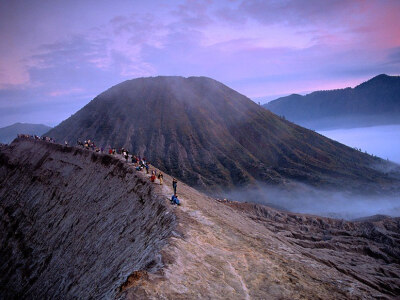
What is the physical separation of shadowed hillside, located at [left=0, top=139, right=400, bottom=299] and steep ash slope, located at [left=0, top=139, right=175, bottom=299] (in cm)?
16

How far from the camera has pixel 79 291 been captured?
20.5 metres

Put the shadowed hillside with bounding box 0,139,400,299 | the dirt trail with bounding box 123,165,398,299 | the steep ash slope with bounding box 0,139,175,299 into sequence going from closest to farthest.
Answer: the dirt trail with bounding box 123,165,398,299, the shadowed hillside with bounding box 0,139,400,299, the steep ash slope with bounding box 0,139,175,299

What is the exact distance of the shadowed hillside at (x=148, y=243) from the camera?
14.4 metres

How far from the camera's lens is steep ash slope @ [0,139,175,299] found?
19.2 meters

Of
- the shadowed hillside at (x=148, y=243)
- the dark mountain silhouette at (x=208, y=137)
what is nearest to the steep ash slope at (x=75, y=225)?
the shadowed hillside at (x=148, y=243)

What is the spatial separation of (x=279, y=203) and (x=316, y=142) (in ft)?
186

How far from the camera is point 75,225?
3161 centimetres

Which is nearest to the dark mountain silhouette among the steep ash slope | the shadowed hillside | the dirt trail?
the shadowed hillside

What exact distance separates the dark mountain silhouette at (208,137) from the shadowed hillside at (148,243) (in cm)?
4811

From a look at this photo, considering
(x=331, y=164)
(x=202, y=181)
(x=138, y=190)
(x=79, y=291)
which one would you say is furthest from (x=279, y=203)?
(x=79, y=291)

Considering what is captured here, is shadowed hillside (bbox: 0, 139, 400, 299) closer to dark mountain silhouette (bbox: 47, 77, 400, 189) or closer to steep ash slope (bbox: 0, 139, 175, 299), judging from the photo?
steep ash slope (bbox: 0, 139, 175, 299)

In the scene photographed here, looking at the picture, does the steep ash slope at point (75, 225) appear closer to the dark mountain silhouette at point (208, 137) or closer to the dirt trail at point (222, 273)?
the dirt trail at point (222, 273)

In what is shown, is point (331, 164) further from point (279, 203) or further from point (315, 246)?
point (315, 246)

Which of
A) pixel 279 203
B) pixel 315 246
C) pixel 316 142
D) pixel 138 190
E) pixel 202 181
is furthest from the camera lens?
pixel 316 142
